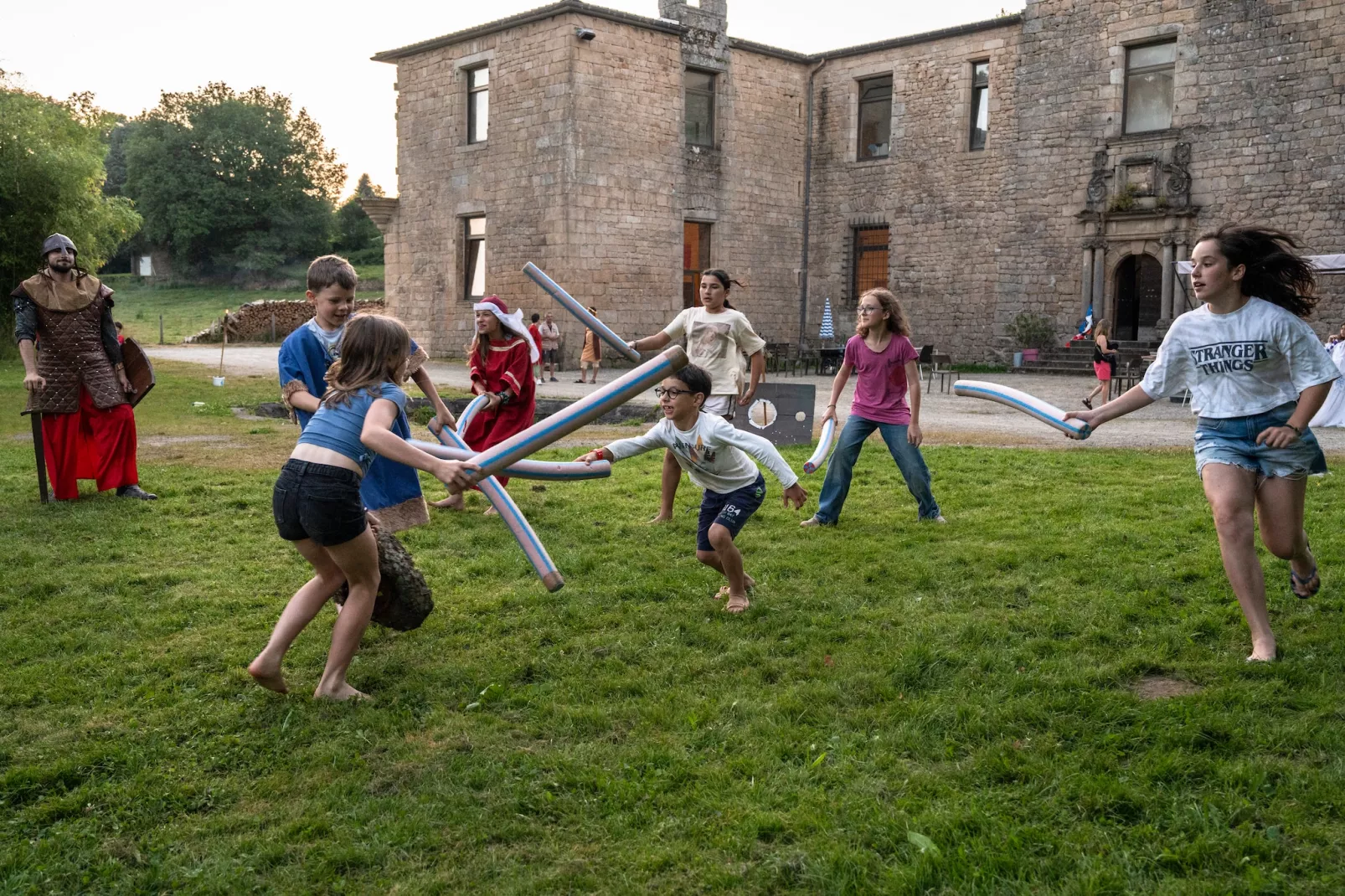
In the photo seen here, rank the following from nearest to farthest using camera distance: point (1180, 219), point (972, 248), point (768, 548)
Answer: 1. point (768, 548)
2. point (1180, 219)
3. point (972, 248)

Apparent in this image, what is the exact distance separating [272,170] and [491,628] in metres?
71.2

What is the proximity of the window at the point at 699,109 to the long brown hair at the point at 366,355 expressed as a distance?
23.9 m

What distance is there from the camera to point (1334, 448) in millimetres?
11742

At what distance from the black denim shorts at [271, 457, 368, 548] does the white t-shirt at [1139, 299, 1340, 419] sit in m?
3.29

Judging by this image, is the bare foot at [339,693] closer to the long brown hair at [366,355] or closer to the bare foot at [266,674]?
the bare foot at [266,674]

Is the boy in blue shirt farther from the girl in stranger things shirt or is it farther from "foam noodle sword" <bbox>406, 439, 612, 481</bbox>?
the girl in stranger things shirt

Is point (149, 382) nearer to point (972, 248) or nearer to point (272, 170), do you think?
point (972, 248)

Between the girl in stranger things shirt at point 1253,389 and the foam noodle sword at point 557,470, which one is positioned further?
the foam noodle sword at point 557,470

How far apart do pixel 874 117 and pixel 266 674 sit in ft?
88.0

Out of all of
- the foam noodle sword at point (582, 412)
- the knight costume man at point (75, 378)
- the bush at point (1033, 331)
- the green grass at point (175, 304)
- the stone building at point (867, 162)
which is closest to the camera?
the foam noodle sword at point (582, 412)

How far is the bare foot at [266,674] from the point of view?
4430 millimetres

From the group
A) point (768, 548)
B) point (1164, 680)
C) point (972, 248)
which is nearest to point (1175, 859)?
point (1164, 680)

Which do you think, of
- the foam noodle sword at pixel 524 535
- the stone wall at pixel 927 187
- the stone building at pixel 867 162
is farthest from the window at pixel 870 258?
the foam noodle sword at pixel 524 535

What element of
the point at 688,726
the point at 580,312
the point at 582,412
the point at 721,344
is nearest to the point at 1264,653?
the point at 688,726
